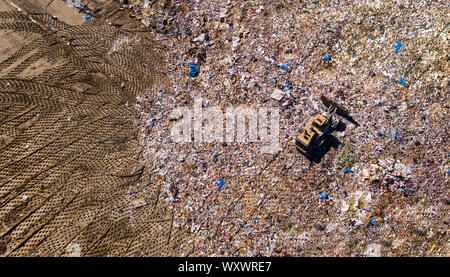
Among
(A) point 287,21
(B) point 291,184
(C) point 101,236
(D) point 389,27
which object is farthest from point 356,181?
(C) point 101,236

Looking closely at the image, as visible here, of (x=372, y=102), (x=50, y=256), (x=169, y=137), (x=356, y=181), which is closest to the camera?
(x=50, y=256)

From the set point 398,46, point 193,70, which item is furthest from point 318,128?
point 193,70

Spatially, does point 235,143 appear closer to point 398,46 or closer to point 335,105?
point 335,105

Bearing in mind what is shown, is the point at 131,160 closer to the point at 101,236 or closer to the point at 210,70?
the point at 101,236

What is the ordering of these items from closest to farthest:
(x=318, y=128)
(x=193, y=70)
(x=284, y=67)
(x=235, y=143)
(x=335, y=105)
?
1. (x=318, y=128)
2. (x=335, y=105)
3. (x=235, y=143)
4. (x=284, y=67)
5. (x=193, y=70)

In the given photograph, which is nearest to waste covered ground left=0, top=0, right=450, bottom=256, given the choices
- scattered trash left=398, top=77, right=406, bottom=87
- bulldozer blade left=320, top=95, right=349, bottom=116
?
scattered trash left=398, top=77, right=406, bottom=87

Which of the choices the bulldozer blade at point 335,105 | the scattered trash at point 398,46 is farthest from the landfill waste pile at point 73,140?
the scattered trash at point 398,46
